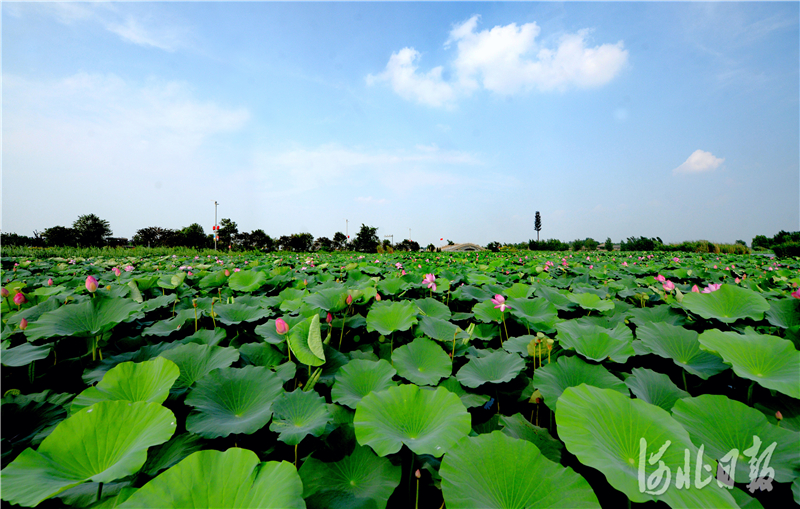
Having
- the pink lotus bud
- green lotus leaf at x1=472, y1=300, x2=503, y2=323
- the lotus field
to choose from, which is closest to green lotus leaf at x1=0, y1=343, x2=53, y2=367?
the lotus field

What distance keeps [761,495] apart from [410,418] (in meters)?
0.80

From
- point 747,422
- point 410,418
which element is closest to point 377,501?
point 410,418

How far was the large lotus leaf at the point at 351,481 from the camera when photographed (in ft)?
2.28

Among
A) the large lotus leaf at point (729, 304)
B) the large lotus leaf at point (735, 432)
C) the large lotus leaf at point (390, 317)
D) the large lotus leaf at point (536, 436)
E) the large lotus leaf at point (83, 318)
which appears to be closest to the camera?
the large lotus leaf at point (735, 432)

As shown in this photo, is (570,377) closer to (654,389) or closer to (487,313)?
(654,389)

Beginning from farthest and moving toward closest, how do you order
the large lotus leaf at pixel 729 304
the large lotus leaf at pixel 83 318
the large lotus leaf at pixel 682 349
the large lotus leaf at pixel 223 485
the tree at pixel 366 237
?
the tree at pixel 366 237, the large lotus leaf at pixel 729 304, the large lotus leaf at pixel 83 318, the large lotus leaf at pixel 682 349, the large lotus leaf at pixel 223 485

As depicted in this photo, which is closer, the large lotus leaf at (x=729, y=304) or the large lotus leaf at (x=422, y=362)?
the large lotus leaf at (x=422, y=362)

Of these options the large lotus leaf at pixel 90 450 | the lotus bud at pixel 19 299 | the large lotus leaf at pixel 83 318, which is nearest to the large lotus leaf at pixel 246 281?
the large lotus leaf at pixel 83 318

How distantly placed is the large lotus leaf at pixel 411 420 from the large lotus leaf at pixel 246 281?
5.88ft

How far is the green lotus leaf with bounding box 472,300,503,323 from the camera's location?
1.72 m

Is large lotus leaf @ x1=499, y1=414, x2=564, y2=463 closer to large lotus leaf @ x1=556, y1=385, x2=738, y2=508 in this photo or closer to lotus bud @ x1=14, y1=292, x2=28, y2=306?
large lotus leaf @ x1=556, y1=385, x2=738, y2=508

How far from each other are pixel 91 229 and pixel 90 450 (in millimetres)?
41930

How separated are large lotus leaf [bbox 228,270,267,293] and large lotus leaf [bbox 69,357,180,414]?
137 centimetres

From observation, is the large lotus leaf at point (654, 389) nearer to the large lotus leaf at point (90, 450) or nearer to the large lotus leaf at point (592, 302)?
the large lotus leaf at point (592, 302)
